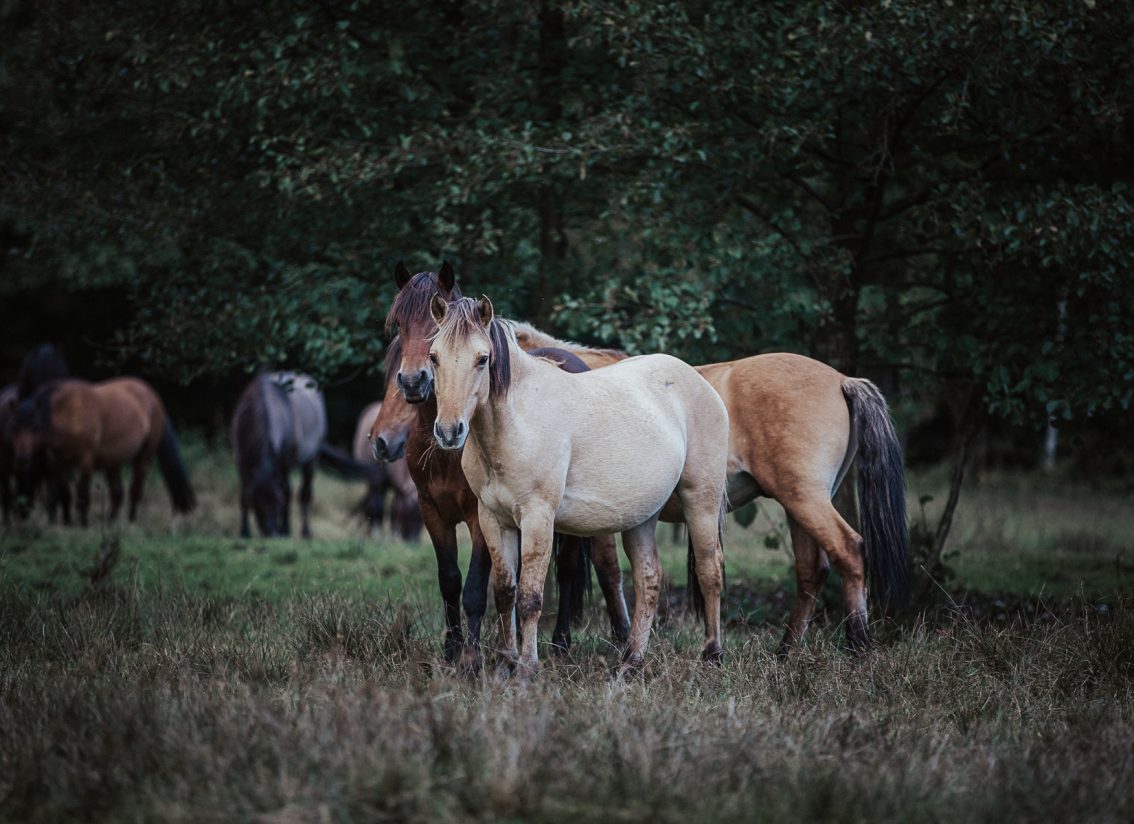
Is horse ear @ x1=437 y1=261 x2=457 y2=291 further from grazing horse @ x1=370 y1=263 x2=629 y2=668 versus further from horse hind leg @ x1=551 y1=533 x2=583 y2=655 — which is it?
horse hind leg @ x1=551 y1=533 x2=583 y2=655

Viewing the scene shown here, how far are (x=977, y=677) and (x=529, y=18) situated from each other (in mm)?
5575

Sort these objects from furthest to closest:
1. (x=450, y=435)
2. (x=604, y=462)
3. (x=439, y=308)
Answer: (x=604, y=462), (x=439, y=308), (x=450, y=435)

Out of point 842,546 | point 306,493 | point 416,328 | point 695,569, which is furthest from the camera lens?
point 306,493

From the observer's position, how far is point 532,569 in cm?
481

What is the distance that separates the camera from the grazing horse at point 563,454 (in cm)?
474

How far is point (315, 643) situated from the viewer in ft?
18.1

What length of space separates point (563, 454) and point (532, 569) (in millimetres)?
547

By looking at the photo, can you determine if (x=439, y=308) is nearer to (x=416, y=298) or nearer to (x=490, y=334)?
(x=490, y=334)

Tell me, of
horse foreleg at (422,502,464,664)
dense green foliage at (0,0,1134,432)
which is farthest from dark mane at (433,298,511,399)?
dense green foliage at (0,0,1134,432)

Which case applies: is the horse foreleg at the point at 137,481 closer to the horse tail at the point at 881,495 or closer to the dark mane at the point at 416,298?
the dark mane at the point at 416,298

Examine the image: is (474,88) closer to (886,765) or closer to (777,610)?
(777,610)

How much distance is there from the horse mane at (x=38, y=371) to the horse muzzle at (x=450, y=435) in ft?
36.0

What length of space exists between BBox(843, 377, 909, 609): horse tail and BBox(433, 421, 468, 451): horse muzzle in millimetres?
2984

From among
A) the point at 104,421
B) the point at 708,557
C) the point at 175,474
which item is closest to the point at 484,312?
the point at 708,557
